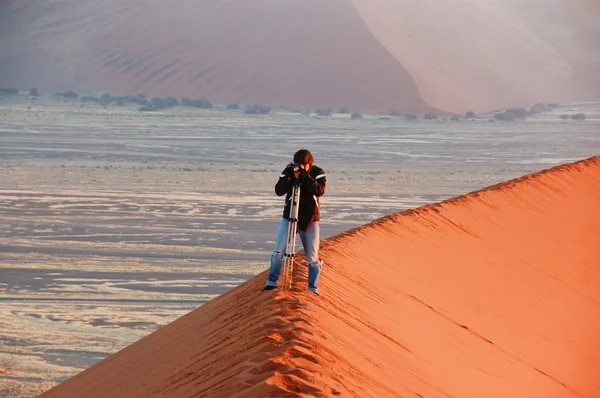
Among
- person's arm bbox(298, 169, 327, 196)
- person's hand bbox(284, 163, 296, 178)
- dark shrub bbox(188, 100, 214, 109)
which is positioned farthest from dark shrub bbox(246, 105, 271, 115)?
person's hand bbox(284, 163, 296, 178)

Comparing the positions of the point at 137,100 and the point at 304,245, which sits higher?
the point at 304,245

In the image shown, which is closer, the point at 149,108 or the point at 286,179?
the point at 286,179

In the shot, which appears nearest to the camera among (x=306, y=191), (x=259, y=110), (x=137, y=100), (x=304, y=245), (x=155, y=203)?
(x=306, y=191)

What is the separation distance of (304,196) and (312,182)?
5.5 inches

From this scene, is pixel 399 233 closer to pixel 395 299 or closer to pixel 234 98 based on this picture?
pixel 395 299

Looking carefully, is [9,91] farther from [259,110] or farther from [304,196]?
[304,196]

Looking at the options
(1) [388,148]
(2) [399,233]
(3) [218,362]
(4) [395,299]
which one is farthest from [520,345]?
(1) [388,148]

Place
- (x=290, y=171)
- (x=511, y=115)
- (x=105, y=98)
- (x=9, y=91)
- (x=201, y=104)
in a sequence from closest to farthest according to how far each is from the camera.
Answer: (x=290, y=171) < (x=511, y=115) < (x=201, y=104) < (x=105, y=98) < (x=9, y=91)

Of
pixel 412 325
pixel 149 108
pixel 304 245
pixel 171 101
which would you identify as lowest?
pixel 149 108

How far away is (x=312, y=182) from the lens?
6.52 metres

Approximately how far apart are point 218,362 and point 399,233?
20.5 feet

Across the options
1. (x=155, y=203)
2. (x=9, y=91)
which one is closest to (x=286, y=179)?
(x=155, y=203)

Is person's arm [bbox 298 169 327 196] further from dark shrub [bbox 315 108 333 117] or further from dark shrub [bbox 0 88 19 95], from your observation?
dark shrub [bbox 0 88 19 95]

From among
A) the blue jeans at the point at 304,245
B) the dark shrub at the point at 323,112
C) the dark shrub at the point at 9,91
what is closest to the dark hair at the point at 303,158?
the blue jeans at the point at 304,245
